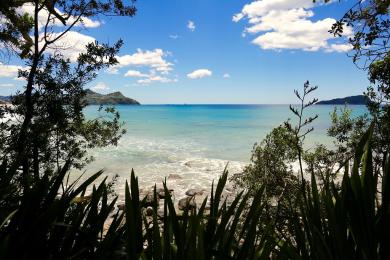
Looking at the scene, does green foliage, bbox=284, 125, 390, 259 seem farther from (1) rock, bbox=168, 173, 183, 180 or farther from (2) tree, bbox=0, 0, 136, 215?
(1) rock, bbox=168, 173, 183, 180

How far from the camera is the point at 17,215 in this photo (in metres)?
1.66

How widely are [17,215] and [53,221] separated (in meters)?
0.19

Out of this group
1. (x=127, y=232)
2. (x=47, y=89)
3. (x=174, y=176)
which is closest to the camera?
(x=127, y=232)

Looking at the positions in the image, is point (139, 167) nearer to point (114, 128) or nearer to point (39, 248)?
point (114, 128)

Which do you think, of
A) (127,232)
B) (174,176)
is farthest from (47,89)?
(174,176)

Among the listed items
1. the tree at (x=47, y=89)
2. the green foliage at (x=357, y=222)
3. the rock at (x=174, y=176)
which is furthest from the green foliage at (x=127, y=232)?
the rock at (x=174, y=176)

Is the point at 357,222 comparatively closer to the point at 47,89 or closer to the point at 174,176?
the point at 47,89

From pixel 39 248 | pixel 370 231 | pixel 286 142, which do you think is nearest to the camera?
pixel 370 231

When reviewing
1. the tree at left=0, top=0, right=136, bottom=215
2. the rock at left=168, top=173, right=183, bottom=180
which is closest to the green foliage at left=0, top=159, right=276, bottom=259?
the tree at left=0, top=0, right=136, bottom=215

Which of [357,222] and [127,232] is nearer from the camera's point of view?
[127,232]

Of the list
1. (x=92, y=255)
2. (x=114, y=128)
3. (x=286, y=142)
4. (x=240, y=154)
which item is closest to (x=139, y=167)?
(x=240, y=154)

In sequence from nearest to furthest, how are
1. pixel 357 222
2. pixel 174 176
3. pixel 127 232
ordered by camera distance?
pixel 127 232
pixel 357 222
pixel 174 176

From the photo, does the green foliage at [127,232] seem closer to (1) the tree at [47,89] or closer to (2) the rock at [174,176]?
(1) the tree at [47,89]

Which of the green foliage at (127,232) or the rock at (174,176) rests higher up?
the green foliage at (127,232)
